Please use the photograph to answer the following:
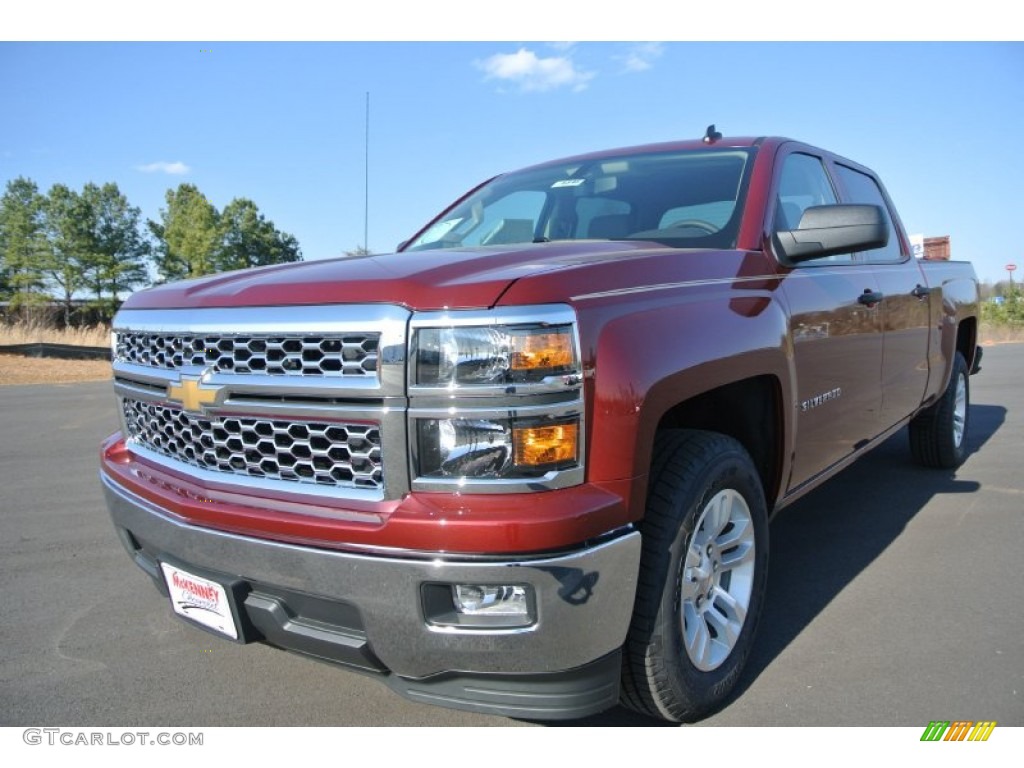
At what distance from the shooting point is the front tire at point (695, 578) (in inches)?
79.4

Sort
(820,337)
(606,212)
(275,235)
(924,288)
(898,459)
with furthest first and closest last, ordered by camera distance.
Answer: (275,235), (898,459), (924,288), (606,212), (820,337)

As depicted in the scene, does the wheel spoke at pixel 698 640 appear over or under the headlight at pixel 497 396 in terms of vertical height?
under

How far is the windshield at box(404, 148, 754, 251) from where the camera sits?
2949 mm

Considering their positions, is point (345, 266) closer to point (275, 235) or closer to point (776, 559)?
point (776, 559)

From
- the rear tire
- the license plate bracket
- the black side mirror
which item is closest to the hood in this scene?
the black side mirror

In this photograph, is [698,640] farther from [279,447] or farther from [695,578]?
[279,447]

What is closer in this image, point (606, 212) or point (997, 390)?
point (606, 212)

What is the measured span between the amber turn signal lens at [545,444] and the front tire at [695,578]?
1.26 ft

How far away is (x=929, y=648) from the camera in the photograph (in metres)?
2.72

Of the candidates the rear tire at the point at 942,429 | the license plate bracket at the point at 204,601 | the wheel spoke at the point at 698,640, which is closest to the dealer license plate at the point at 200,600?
the license plate bracket at the point at 204,601

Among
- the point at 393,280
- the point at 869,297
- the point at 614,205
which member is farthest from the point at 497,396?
the point at 869,297

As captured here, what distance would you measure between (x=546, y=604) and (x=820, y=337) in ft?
5.93

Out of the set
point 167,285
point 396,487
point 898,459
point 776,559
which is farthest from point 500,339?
point 898,459
